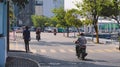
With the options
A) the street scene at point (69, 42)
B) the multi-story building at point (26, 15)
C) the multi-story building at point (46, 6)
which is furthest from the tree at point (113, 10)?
the multi-story building at point (46, 6)

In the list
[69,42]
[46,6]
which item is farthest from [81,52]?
[46,6]

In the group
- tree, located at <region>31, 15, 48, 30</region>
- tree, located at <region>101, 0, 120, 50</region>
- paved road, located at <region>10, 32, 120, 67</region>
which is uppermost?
tree, located at <region>101, 0, 120, 50</region>

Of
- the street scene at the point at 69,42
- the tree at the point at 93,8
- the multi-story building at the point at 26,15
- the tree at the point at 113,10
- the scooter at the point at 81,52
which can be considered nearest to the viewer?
the street scene at the point at 69,42

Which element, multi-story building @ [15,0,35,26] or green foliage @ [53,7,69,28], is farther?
multi-story building @ [15,0,35,26]

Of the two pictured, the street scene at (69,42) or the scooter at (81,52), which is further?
the scooter at (81,52)

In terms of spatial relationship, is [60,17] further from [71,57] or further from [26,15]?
[26,15]

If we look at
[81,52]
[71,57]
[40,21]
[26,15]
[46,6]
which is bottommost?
[40,21]

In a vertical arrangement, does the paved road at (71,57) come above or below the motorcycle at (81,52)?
below

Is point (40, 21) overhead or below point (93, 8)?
below

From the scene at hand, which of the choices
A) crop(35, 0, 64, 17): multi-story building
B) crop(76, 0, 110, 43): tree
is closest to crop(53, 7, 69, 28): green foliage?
crop(76, 0, 110, 43): tree

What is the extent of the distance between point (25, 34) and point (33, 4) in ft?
471

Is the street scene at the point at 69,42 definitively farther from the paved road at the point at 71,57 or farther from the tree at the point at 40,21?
the tree at the point at 40,21

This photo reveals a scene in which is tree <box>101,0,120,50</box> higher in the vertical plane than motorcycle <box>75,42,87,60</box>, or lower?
higher

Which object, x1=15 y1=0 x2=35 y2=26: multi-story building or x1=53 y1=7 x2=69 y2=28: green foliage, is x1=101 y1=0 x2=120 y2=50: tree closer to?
x1=53 y1=7 x2=69 y2=28: green foliage
